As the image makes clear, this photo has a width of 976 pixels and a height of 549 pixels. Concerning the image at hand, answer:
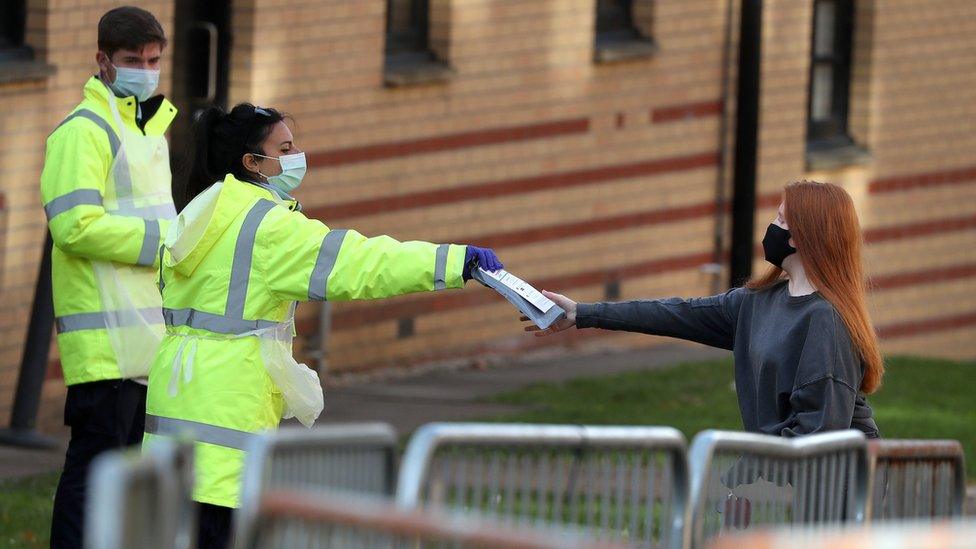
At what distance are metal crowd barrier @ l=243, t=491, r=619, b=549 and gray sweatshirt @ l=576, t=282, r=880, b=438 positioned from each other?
2.01 meters

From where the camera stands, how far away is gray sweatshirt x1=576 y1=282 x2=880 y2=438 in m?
4.97

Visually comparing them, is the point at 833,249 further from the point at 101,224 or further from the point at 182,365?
the point at 101,224

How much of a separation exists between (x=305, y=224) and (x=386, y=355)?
7.35m

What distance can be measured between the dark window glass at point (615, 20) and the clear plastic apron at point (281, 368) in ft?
30.6

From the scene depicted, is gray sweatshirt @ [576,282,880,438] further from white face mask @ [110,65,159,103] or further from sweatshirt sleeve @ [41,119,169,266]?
white face mask @ [110,65,159,103]

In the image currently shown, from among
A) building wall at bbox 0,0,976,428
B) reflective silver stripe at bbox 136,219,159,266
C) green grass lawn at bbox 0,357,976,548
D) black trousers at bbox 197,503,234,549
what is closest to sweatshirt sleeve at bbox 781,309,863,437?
black trousers at bbox 197,503,234,549

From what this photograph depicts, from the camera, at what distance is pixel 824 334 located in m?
5.02

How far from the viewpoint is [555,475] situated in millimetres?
3895

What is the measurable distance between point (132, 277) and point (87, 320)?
0.21m

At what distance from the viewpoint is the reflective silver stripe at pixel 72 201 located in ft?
19.7

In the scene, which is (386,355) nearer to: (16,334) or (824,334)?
(16,334)

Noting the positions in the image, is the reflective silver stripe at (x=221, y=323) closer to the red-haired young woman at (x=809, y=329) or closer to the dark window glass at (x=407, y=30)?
the red-haired young woman at (x=809, y=329)

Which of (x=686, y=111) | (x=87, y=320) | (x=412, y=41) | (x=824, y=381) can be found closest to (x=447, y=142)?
(x=412, y=41)

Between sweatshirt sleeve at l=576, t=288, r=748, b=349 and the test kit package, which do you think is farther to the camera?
sweatshirt sleeve at l=576, t=288, r=748, b=349
